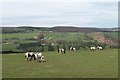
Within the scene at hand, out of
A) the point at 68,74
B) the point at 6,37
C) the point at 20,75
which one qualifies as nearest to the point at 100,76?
the point at 68,74

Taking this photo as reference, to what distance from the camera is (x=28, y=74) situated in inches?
1262

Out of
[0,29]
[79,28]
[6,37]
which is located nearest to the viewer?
[6,37]

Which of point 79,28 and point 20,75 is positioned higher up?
point 79,28

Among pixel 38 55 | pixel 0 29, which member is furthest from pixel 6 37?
pixel 38 55

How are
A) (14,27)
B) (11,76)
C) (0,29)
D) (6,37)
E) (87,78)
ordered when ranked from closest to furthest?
(87,78) < (11,76) < (6,37) < (0,29) < (14,27)

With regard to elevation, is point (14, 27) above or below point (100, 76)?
above

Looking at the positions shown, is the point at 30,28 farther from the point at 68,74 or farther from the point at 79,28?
the point at 68,74

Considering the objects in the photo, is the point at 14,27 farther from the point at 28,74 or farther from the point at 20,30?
the point at 28,74

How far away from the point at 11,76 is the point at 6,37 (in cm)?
11209

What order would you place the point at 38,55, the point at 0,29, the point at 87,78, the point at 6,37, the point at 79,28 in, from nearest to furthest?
the point at 87,78 < the point at 38,55 < the point at 6,37 < the point at 0,29 < the point at 79,28

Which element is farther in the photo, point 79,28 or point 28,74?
point 79,28

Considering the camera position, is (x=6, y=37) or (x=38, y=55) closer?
(x=38, y=55)

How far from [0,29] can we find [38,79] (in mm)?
142738

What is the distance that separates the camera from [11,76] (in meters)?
31.0
